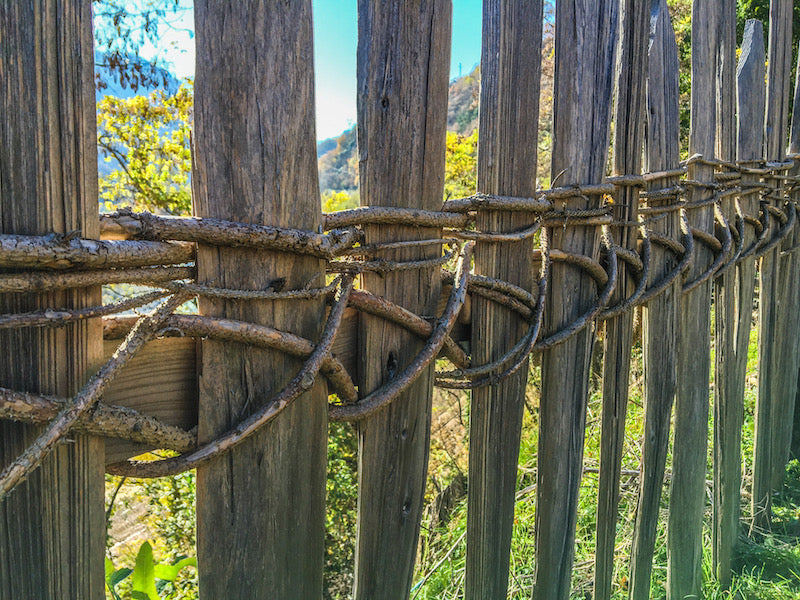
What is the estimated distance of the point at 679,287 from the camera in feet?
7.88

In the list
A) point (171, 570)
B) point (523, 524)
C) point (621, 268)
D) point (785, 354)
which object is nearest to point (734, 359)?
point (785, 354)

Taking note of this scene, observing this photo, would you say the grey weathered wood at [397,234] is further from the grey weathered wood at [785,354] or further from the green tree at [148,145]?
the green tree at [148,145]

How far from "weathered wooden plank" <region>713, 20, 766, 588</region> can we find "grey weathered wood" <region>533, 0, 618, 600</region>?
132 cm

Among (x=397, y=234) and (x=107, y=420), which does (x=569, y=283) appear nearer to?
(x=397, y=234)

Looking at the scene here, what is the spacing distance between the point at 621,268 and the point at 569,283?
0.31 m

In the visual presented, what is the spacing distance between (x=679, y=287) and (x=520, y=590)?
1566 millimetres

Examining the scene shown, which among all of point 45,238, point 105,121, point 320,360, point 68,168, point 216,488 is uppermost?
point 105,121

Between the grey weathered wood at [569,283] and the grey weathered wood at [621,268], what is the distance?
6.2 inches

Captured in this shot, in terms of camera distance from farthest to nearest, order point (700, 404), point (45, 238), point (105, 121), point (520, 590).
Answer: point (105, 121) → point (520, 590) → point (700, 404) → point (45, 238)

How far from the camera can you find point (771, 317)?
3.56 metres

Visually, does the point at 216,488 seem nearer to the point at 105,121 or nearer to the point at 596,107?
the point at 596,107

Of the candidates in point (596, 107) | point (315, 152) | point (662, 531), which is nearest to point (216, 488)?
point (315, 152)

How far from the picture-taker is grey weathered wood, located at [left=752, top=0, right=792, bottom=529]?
10.6ft

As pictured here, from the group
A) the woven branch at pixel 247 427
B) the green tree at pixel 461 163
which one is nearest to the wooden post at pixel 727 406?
the woven branch at pixel 247 427
